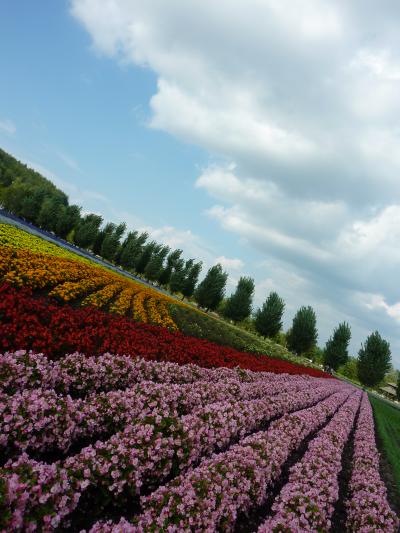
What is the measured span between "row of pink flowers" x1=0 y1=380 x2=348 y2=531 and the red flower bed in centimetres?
377

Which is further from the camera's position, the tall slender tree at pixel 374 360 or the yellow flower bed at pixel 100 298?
the tall slender tree at pixel 374 360

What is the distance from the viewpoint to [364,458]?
35.3ft

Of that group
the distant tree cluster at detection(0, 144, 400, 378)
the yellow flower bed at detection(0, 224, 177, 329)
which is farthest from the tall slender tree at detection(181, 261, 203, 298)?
the yellow flower bed at detection(0, 224, 177, 329)

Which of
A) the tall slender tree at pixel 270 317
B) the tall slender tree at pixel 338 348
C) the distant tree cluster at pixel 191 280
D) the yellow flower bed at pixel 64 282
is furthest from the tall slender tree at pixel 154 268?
the yellow flower bed at pixel 64 282

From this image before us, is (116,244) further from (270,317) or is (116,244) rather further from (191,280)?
(270,317)

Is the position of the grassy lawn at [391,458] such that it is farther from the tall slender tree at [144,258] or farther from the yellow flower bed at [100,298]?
the tall slender tree at [144,258]

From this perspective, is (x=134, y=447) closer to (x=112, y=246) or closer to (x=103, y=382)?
(x=103, y=382)

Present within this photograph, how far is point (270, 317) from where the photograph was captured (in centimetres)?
5816

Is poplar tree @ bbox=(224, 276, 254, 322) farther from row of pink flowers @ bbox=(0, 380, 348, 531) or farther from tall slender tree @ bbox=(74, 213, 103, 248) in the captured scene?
row of pink flowers @ bbox=(0, 380, 348, 531)

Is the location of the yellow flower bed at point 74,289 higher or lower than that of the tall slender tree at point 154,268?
lower

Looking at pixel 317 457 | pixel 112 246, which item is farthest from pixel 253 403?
pixel 112 246

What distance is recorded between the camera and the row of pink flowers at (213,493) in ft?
15.0

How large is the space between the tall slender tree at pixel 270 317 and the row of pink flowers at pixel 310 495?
4878cm

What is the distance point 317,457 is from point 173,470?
13.8 feet
